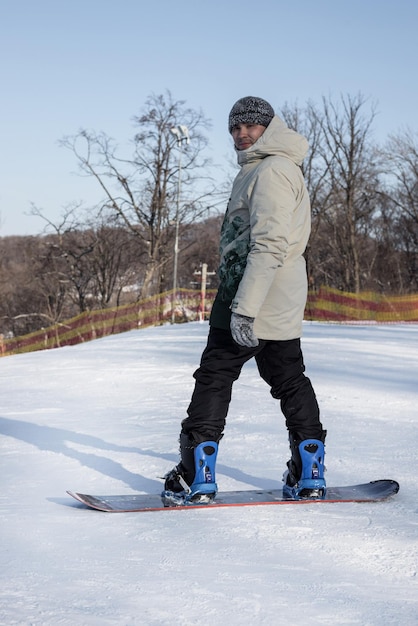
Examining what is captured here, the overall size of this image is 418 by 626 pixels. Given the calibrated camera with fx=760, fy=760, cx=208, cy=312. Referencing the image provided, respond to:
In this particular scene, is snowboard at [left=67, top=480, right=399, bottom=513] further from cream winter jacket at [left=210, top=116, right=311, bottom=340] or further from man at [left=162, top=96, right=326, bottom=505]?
cream winter jacket at [left=210, top=116, right=311, bottom=340]

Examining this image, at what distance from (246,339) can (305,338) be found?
30.8 feet

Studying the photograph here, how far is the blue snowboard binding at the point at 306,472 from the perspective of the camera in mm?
3010

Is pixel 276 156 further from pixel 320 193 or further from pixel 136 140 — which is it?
pixel 320 193

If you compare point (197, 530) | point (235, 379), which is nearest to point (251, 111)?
point (235, 379)

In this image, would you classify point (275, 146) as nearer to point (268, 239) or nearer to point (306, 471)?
point (268, 239)

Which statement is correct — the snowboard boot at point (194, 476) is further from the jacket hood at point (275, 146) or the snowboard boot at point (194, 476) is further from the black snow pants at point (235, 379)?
the jacket hood at point (275, 146)

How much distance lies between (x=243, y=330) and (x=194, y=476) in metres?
0.63

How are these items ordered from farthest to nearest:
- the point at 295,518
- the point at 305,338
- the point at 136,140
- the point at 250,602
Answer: the point at 136,140 → the point at 305,338 → the point at 295,518 → the point at 250,602

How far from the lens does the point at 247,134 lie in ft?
9.68

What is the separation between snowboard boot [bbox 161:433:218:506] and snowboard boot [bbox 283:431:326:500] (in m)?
0.33

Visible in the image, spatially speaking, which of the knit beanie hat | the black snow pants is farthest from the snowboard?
the knit beanie hat

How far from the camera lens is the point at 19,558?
7.29ft

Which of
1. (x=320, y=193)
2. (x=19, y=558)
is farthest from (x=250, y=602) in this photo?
(x=320, y=193)

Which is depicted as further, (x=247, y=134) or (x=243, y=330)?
(x=247, y=134)
